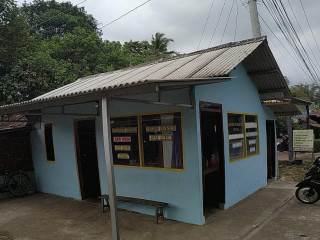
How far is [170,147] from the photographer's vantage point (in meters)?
5.68

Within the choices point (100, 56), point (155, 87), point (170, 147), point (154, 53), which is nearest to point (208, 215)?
point (170, 147)

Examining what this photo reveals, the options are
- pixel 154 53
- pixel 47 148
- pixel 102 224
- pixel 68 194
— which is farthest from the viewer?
pixel 154 53

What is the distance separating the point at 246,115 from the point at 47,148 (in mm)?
6123

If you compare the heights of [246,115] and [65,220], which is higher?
[246,115]

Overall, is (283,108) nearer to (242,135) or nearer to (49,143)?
(242,135)

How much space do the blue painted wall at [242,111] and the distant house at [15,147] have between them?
596cm

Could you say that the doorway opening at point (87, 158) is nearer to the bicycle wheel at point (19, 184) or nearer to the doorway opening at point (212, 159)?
the bicycle wheel at point (19, 184)

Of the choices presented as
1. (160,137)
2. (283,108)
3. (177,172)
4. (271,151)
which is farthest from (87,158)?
(283,108)

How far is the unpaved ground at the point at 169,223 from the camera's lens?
486 cm

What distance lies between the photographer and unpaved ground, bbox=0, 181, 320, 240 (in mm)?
4855

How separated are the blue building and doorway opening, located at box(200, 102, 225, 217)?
0.08ft

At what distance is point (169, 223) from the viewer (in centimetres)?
541

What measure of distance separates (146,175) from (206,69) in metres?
2.62

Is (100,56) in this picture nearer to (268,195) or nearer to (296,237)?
(268,195)
